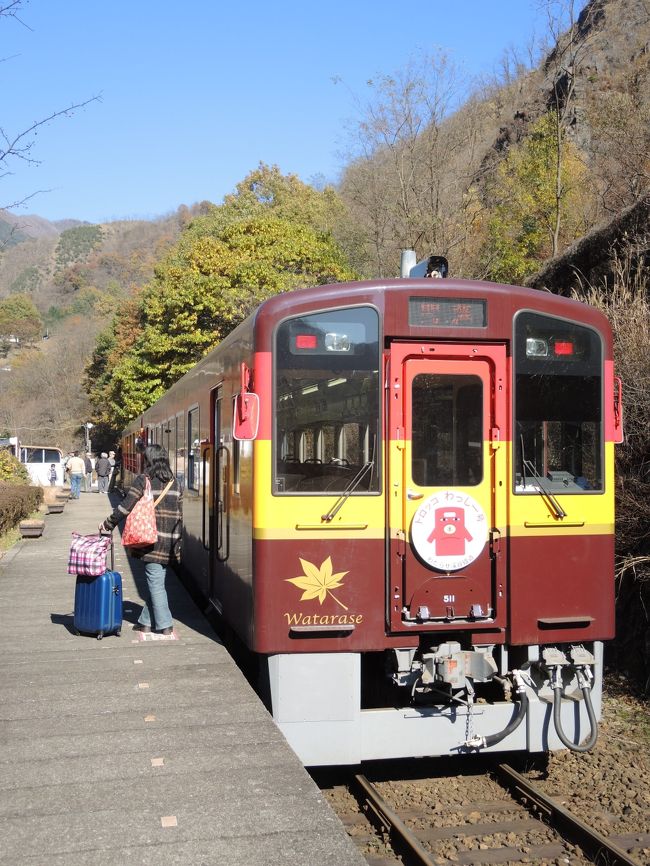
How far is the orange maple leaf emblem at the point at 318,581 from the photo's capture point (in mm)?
6039

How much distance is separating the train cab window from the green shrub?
1298 cm

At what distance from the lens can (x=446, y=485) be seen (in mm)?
6188

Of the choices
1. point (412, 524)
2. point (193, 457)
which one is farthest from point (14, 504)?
point (412, 524)

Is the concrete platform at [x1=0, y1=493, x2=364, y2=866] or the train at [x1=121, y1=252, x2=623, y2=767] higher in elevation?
the train at [x1=121, y1=252, x2=623, y2=767]

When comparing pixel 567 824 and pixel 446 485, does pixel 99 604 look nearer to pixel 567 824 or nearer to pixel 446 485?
pixel 446 485

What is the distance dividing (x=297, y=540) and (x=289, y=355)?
1.20 meters

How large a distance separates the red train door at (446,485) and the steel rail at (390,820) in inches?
41.9

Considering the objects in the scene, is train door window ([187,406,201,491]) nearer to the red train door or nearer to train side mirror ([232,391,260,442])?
train side mirror ([232,391,260,442])

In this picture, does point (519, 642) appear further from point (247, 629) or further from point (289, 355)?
point (289, 355)

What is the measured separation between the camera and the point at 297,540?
6.04 m

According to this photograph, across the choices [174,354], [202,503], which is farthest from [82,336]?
[202,503]

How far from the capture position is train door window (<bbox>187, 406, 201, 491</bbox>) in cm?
1015

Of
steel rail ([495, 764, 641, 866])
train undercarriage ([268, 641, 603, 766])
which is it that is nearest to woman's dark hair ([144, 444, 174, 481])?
train undercarriage ([268, 641, 603, 766])

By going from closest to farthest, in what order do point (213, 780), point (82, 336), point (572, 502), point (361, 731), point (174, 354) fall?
point (213, 780) < point (361, 731) < point (572, 502) < point (174, 354) < point (82, 336)
